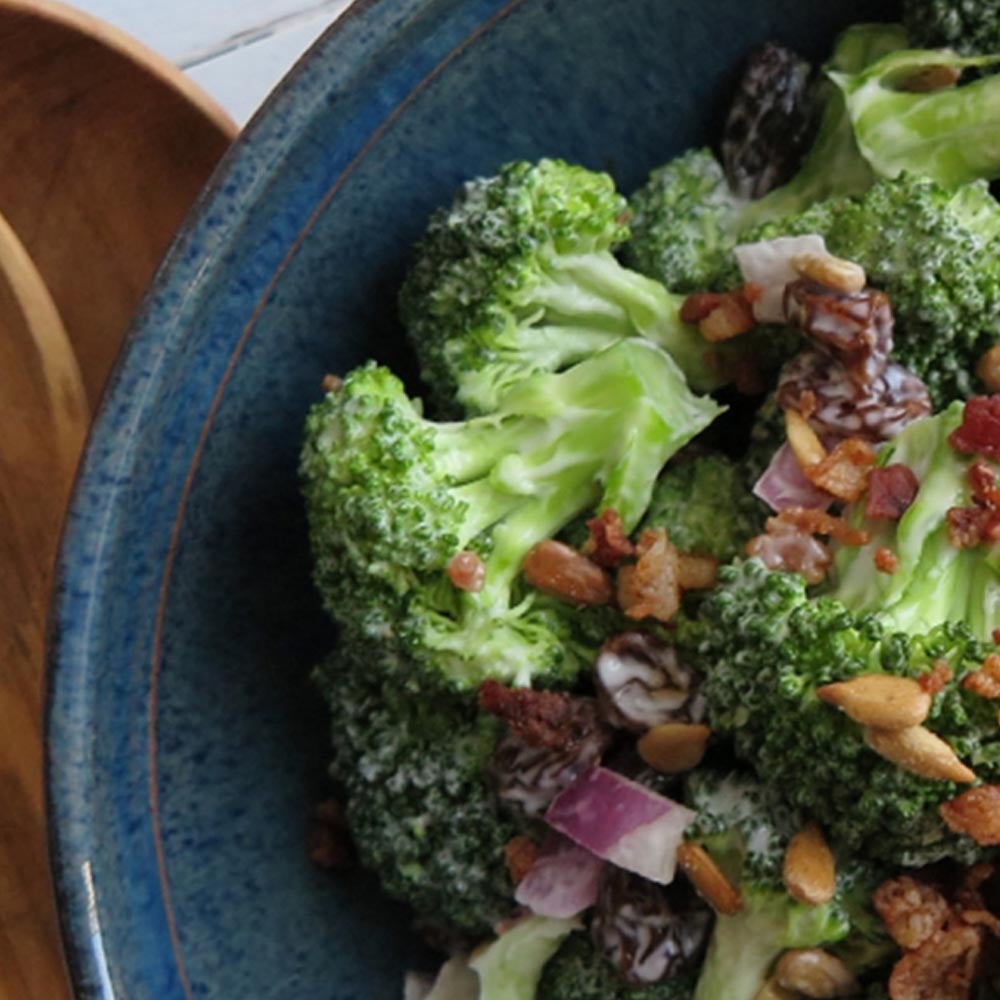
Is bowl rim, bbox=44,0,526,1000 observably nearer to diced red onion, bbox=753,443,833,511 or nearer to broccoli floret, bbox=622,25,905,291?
broccoli floret, bbox=622,25,905,291

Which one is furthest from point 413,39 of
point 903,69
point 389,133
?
point 903,69

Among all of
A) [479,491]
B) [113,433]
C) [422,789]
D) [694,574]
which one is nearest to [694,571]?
[694,574]

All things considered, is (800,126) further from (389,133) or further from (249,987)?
(249,987)

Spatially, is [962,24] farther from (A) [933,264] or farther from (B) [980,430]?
(B) [980,430]

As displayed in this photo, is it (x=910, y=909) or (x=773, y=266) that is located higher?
(x=773, y=266)

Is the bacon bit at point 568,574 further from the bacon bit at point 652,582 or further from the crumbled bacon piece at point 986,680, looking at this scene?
the crumbled bacon piece at point 986,680

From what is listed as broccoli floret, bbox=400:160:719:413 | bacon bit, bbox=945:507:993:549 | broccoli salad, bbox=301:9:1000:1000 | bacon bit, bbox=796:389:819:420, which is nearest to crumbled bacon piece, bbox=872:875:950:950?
broccoli salad, bbox=301:9:1000:1000
